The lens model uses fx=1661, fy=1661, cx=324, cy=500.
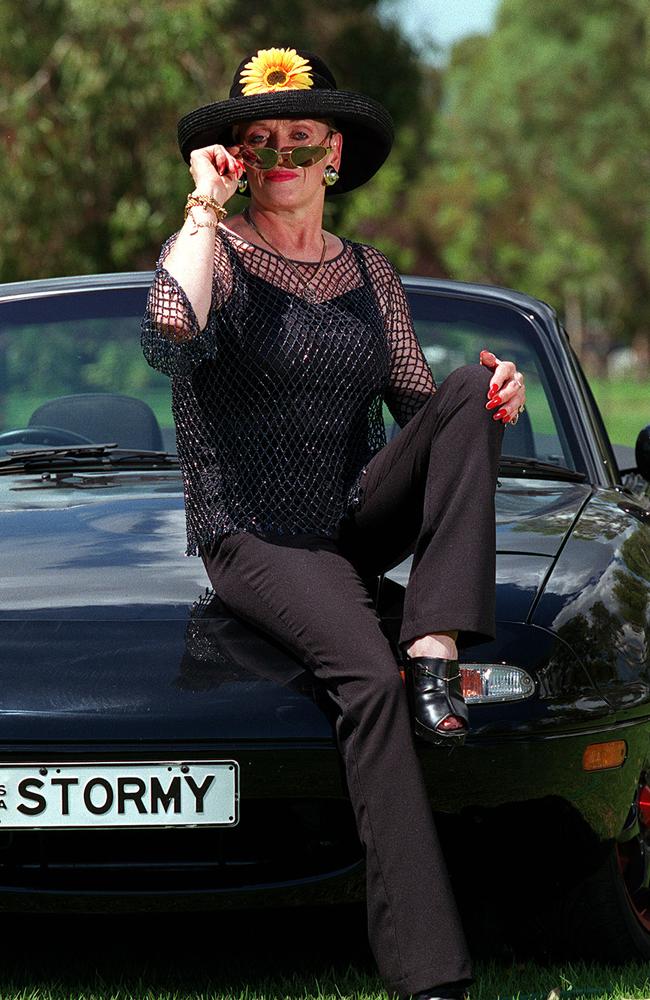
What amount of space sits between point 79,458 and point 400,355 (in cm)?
96

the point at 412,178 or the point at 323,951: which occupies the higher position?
the point at 323,951

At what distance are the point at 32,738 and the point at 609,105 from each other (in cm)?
4170

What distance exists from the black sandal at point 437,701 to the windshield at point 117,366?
1.47 m

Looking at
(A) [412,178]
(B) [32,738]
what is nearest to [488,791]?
(B) [32,738]

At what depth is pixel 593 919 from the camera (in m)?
3.17

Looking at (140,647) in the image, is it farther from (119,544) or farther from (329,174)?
(329,174)

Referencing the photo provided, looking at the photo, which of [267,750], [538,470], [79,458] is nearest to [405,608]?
[267,750]

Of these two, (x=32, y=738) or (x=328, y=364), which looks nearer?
(x=32, y=738)

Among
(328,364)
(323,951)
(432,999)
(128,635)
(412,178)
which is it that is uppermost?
(328,364)

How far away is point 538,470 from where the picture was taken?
4.21 meters

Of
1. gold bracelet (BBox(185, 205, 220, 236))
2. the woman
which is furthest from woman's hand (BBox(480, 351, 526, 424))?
gold bracelet (BBox(185, 205, 220, 236))

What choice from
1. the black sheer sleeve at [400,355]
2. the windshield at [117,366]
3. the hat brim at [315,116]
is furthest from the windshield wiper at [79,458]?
the hat brim at [315,116]

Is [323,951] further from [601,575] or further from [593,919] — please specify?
[601,575]

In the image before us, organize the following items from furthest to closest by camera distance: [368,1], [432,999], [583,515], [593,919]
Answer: [368,1]
[583,515]
[593,919]
[432,999]
